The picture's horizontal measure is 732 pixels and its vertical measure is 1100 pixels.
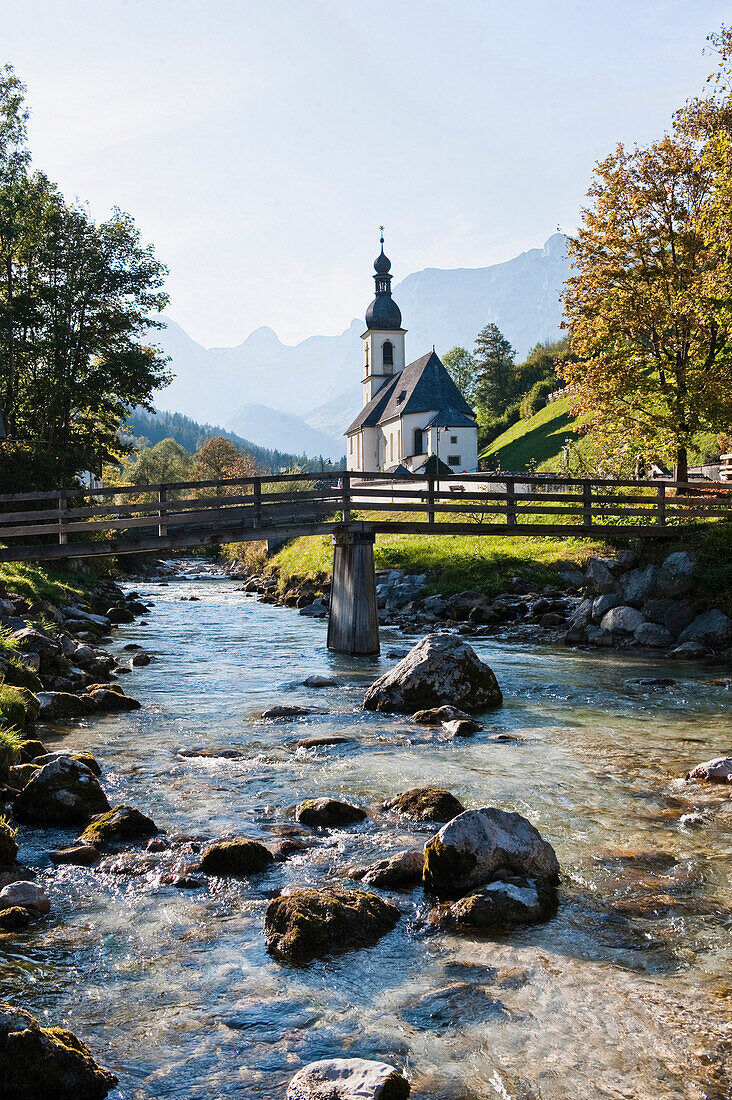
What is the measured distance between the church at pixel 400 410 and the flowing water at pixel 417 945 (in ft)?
215

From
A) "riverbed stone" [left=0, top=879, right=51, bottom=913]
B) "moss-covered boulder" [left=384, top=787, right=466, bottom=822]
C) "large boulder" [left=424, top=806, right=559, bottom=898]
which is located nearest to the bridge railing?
"moss-covered boulder" [left=384, top=787, right=466, bottom=822]

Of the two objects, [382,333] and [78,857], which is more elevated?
[382,333]

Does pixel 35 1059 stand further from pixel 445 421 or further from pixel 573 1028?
pixel 445 421

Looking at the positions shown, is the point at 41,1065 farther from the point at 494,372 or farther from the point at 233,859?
the point at 494,372

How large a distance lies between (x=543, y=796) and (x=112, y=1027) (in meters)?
5.52

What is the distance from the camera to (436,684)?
14.4 metres

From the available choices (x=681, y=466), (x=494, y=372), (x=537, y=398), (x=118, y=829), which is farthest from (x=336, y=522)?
(x=494, y=372)

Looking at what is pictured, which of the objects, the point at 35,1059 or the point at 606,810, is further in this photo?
the point at 606,810

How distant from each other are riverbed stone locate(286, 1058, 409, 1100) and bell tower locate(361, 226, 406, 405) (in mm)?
111218

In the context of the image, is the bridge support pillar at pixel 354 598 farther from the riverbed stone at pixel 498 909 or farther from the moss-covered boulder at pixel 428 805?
the riverbed stone at pixel 498 909

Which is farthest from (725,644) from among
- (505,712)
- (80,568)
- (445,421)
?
(445,421)

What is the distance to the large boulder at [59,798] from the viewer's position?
882cm

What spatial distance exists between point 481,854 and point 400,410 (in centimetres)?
8609

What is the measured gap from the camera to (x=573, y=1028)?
529 cm
